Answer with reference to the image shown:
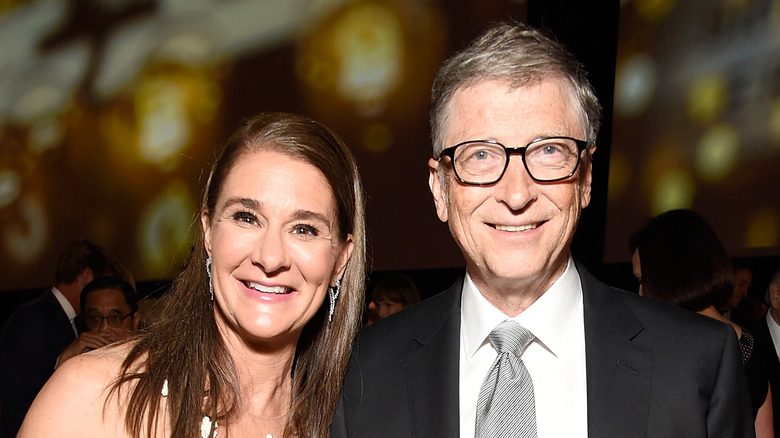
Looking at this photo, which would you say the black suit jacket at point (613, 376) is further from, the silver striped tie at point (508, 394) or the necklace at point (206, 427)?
the necklace at point (206, 427)

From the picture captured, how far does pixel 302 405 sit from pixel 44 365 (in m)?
2.15

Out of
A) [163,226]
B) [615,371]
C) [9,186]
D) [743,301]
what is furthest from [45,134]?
[743,301]

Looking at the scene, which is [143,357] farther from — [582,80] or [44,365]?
[44,365]

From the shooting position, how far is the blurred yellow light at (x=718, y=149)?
583 centimetres

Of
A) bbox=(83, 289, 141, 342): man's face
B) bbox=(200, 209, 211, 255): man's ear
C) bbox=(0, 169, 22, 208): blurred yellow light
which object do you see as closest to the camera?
bbox=(200, 209, 211, 255): man's ear

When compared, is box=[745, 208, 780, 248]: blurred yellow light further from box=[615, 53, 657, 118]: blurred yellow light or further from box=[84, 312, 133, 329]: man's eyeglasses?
box=[84, 312, 133, 329]: man's eyeglasses

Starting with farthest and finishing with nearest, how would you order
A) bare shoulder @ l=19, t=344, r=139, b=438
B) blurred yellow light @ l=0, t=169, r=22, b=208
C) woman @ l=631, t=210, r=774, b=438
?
blurred yellow light @ l=0, t=169, r=22, b=208
woman @ l=631, t=210, r=774, b=438
bare shoulder @ l=19, t=344, r=139, b=438

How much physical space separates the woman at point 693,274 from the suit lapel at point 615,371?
1.29 meters

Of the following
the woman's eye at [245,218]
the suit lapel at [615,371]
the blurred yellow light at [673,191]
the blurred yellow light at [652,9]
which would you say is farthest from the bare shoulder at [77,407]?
the blurred yellow light at [652,9]

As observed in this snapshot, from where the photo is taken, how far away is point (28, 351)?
379 cm

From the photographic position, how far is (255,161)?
1946mm

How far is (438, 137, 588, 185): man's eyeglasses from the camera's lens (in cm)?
173

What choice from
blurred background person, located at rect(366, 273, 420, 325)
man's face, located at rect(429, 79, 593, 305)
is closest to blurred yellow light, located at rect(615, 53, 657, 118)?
blurred background person, located at rect(366, 273, 420, 325)

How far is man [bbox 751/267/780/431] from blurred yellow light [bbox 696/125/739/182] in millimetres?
2096
